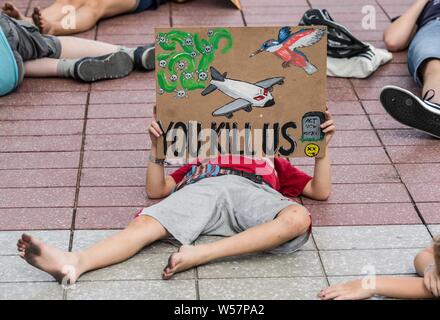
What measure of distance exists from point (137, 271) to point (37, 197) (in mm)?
819

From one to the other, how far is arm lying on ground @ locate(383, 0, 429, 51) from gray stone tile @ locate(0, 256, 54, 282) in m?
3.06

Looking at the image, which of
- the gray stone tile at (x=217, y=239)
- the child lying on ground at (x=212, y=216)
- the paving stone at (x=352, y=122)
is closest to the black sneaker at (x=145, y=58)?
the paving stone at (x=352, y=122)

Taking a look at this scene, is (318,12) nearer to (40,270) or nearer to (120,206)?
(120,206)

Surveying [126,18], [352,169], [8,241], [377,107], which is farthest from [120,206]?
[126,18]

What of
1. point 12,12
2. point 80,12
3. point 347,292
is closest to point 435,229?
point 347,292

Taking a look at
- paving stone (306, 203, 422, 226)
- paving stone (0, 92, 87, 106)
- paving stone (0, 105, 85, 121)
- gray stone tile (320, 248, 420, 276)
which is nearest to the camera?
gray stone tile (320, 248, 420, 276)

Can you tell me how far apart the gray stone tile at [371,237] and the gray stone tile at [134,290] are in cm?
64

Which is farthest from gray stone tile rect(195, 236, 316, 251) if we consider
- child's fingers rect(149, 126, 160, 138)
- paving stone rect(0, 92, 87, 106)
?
paving stone rect(0, 92, 87, 106)

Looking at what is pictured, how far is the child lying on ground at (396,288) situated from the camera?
12.1 feet

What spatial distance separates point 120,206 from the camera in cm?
445

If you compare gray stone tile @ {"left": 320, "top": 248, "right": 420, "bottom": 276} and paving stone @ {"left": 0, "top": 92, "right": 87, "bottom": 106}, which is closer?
gray stone tile @ {"left": 320, "top": 248, "right": 420, "bottom": 276}

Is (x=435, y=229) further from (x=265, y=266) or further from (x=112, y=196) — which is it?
(x=112, y=196)

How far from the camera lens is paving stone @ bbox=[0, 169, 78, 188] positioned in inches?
182

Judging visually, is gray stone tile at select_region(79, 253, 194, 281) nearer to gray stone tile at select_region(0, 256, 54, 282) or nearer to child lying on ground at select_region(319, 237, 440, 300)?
gray stone tile at select_region(0, 256, 54, 282)
